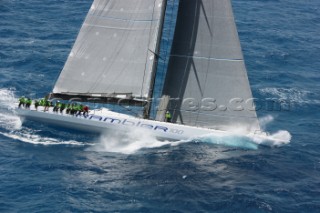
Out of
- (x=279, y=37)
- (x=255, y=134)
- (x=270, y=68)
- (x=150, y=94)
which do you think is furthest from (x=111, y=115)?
(x=279, y=37)

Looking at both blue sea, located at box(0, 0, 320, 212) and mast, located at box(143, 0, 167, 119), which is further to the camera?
mast, located at box(143, 0, 167, 119)

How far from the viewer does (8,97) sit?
165ft

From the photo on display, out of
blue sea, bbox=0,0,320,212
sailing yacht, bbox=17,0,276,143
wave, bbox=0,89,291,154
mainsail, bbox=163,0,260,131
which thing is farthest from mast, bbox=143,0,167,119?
blue sea, bbox=0,0,320,212

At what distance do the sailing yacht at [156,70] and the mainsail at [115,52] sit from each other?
8 centimetres

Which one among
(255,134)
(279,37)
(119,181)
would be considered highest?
(279,37)

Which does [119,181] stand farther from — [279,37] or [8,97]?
[279,37]

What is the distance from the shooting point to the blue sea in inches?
1339

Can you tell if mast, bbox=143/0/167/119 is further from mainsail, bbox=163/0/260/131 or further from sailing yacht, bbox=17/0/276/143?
mainsail, bbox=163/0/260/131

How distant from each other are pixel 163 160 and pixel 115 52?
1064 cm

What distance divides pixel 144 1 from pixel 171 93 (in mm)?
8104

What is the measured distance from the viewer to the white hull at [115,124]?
142 ft

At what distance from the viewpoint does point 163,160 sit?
3975cm

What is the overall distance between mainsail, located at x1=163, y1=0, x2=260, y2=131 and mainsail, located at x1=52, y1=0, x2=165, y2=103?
2092 mm

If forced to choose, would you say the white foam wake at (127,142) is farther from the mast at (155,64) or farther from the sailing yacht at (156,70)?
the mast at (155,64)
